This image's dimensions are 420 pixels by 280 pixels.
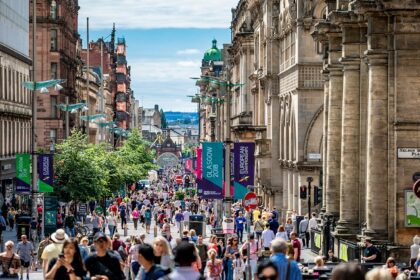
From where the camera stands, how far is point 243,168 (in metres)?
54.2

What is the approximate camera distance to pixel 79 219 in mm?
72562

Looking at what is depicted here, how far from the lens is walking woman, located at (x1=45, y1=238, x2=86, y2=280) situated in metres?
19.3

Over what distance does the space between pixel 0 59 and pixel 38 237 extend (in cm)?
3081

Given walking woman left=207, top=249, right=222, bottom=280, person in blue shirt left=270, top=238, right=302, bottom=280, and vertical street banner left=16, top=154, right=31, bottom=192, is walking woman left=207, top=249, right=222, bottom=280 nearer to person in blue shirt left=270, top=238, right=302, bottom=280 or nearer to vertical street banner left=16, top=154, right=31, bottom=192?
person in blue shirt left=270, top=238, right=302, bottom=280

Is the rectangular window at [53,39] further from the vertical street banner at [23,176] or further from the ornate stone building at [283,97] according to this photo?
the vertical street banner at [23,176]

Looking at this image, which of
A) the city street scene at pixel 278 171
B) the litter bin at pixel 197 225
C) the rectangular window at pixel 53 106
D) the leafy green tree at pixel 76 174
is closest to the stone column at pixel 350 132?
the city street scene at pixel 278 171

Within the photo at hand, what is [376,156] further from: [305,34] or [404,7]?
[305,34]

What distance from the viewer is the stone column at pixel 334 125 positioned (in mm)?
44219

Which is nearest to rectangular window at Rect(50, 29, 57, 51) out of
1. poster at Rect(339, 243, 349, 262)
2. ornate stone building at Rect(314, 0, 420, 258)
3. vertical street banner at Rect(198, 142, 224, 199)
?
vertical street banner at Rect(198, 142, 224, 199)

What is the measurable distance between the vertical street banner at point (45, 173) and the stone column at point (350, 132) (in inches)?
724

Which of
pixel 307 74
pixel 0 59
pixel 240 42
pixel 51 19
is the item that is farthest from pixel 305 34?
pixel 51 19

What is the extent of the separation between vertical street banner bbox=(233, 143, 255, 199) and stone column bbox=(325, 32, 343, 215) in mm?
8201

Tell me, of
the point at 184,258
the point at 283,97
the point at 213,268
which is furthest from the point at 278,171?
the point at 184,258

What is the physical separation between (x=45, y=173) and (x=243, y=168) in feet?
28.3
